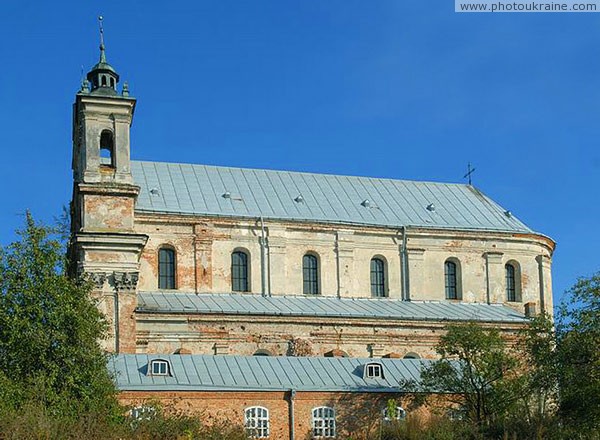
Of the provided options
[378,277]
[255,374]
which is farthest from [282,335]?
[378,277]

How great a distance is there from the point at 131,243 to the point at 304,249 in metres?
8.05

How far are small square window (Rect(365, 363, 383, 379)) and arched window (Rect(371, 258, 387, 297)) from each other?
8.39 m

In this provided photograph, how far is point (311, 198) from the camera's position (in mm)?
46188

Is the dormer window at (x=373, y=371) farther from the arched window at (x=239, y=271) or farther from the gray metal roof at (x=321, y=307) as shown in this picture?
the arched window at (x=239, y=271)

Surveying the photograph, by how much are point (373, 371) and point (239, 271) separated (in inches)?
337

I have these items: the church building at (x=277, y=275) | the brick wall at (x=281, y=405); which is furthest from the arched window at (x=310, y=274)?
the brick wall at (x=281, y=405)

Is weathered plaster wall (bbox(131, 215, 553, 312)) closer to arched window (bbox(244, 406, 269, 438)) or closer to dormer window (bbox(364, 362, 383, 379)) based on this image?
dormer window (bbox(364, 362, 383, 379))

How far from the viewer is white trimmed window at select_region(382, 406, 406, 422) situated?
33594 mm

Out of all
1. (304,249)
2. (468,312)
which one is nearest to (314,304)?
(304,249)

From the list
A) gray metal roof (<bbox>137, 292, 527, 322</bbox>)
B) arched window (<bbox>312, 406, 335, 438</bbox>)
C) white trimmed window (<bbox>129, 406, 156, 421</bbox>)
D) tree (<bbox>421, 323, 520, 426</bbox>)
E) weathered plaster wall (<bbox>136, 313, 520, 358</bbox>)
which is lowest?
arched window (<bbox>312, 406, 335, 438</bbox>)

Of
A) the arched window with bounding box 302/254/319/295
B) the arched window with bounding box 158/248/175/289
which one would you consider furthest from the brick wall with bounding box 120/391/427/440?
the arched window with bounding box 302/254/319/295

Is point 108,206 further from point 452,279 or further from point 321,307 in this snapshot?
point 452,279

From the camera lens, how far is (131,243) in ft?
126

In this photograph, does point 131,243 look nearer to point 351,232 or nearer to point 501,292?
point 351,232
